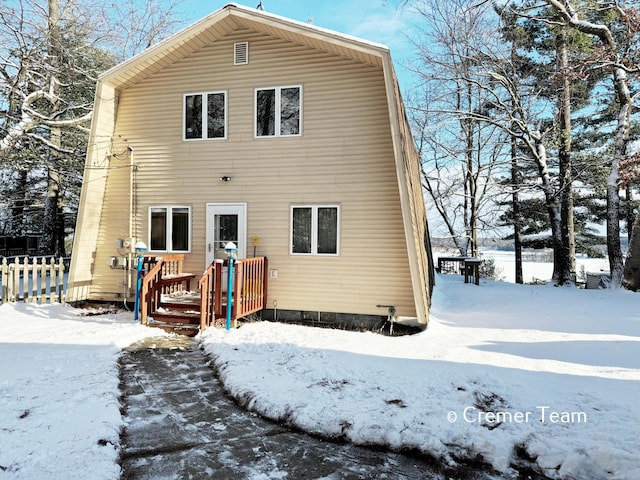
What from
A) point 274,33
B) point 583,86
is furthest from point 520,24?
point 274,33

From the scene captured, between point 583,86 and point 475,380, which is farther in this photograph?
point 583,86

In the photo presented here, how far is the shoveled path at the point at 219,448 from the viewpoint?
2707 millimetres

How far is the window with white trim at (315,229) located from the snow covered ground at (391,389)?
5.23 ft

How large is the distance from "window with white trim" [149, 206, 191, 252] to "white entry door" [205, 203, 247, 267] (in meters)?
0.50

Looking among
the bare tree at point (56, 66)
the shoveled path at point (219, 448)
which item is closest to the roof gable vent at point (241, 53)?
the bare tree at point (56, 66)

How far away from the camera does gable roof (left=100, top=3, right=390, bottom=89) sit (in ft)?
22.9

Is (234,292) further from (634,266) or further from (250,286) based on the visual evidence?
(634,266)

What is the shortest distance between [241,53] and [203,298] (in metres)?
5.17

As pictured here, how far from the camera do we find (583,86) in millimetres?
15422

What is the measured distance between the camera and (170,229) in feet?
27.3

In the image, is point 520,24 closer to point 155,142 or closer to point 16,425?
point 155,142

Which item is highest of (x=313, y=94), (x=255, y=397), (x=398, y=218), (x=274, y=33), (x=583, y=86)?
(x=583, y=86)

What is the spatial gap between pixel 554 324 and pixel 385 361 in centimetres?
378

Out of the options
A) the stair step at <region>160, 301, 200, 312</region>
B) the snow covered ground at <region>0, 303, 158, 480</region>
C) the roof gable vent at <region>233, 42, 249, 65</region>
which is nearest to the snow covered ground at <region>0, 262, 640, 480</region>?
the snow covered ground at <region>0, 303, 158, 480</region>
